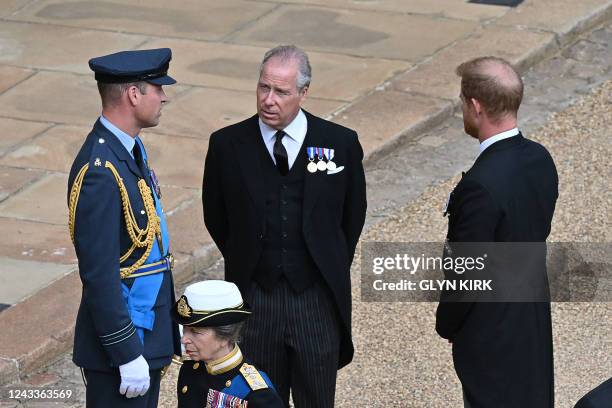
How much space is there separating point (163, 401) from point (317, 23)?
17.4 feet

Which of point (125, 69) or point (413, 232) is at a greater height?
point (125, 69)

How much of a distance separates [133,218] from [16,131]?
458 cm

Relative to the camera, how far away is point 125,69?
4.54 m

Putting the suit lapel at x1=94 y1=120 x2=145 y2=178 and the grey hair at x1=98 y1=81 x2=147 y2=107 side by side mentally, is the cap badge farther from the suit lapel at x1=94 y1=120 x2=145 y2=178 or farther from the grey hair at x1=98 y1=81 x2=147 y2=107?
the grey hair at x1=98 y1=81 x2=147 y2=107

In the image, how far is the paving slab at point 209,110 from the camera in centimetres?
897

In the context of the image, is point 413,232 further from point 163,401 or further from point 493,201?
point 493,201

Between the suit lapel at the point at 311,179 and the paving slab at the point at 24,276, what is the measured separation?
2.43m

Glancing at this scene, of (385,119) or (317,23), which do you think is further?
(317,23)

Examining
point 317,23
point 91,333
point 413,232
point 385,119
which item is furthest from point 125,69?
point 317,23

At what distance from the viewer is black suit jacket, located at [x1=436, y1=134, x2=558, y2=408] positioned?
461 cm

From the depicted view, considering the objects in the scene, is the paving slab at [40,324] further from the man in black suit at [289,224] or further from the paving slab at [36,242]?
the man in black suit at [289,224]

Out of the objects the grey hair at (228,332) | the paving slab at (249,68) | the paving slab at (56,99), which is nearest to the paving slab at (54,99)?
the paving slab at (56,99)

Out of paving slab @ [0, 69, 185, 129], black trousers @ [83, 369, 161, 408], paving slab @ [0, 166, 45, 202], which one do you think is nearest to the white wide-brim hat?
black trousers @ [83, 369, 161, 408]

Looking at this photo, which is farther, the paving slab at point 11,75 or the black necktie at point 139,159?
the paving slab at point 11,75
